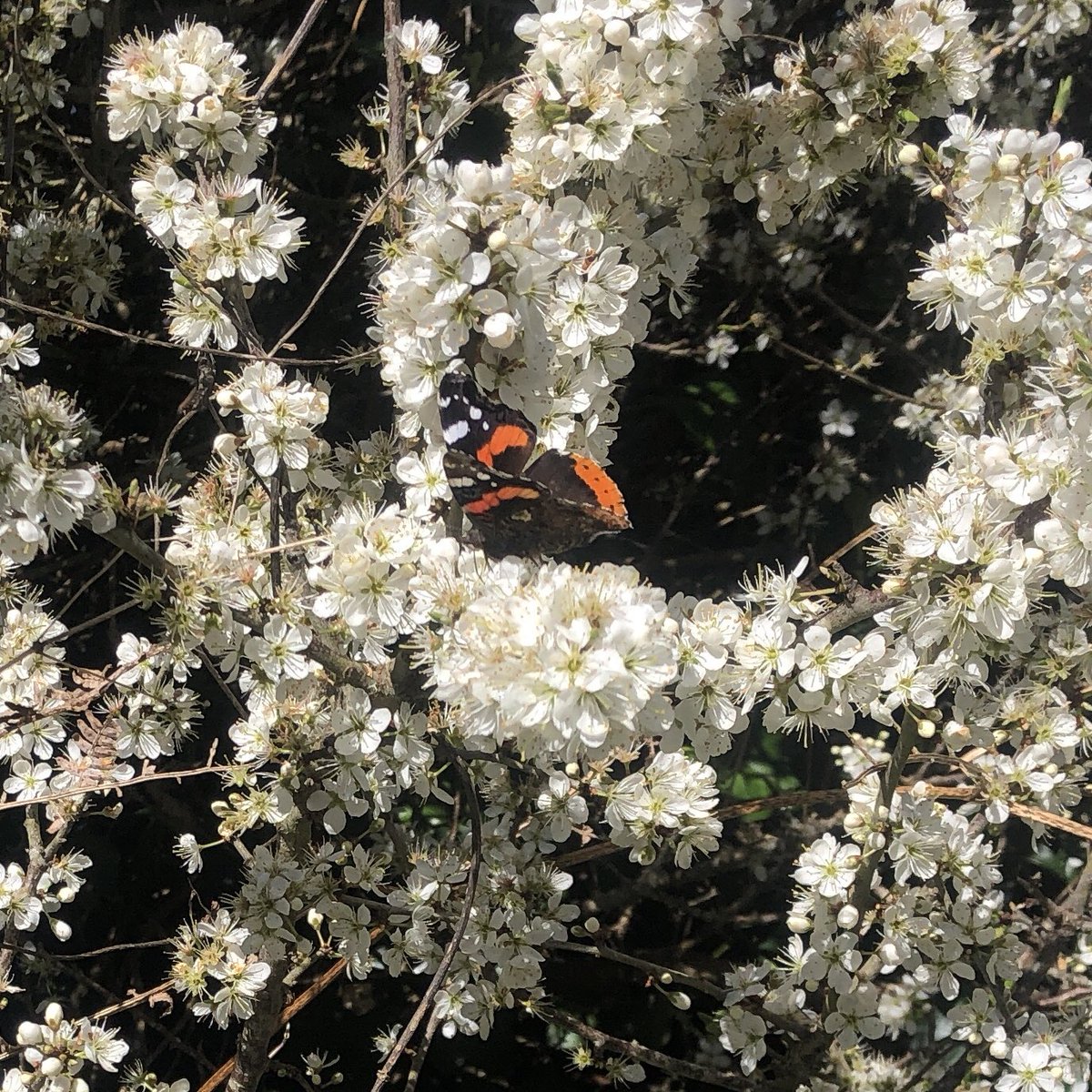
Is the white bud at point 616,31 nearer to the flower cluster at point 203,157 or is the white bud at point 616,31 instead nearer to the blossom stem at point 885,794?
the flower cluster at point 203,157

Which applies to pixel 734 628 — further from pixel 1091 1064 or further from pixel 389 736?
pixel 1091 1064

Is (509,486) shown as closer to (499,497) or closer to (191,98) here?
(499,497)

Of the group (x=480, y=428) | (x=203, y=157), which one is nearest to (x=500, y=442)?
(x=480, y=428)

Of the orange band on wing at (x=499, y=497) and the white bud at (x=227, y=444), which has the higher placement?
the orange band on wing at (x=499, y=497)

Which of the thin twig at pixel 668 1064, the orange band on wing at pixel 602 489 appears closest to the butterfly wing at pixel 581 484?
the orange band on wing at pixel 602 489

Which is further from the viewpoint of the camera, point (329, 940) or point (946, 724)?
point (329, 940)

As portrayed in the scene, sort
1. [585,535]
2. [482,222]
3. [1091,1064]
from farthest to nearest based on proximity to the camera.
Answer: [1091,1064], [585,535], [482,222]

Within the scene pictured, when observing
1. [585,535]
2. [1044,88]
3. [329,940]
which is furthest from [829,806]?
[1044,88]
